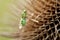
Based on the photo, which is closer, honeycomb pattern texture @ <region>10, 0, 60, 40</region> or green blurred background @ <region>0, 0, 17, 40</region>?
honeycomb pattern texture @ <region>10, 0, 60, 40</region>

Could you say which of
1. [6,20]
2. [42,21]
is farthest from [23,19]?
[6,20]

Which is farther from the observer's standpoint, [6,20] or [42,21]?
[6,20]

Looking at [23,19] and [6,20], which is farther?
[6,20]

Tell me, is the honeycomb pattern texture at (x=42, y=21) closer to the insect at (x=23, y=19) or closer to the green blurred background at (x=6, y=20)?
the insect at (x=23, y=19)

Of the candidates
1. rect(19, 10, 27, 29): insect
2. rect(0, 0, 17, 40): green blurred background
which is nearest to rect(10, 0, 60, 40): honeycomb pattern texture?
rect(19, 10, 27, 29): insect

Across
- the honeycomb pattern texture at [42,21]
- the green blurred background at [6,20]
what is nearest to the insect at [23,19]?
the honeycomb pattern texture at [42,21]

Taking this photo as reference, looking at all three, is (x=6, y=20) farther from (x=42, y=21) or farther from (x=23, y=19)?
(x=42, y=21)

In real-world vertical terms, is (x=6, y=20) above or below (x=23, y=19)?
above

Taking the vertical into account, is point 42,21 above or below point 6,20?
below

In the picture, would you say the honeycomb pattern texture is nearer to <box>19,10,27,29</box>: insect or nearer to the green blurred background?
<box>19,10,27,29</box>: insect
